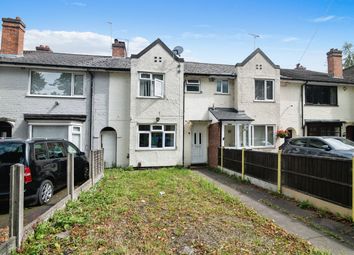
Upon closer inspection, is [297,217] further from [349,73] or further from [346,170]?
[349,73]

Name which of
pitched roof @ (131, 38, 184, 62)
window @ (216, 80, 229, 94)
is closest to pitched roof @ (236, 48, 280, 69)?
window @ (216, 80, 229, 94)

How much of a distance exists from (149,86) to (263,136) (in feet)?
28.2

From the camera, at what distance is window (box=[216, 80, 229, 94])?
54.9ft

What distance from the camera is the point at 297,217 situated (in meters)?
6.13

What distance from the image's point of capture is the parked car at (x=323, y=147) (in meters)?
9.95

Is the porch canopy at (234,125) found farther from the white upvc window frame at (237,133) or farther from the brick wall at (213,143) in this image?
the brick wall at (213,143)

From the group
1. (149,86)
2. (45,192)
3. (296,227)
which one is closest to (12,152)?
(45,192)

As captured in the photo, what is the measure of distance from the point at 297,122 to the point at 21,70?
18.5 metres

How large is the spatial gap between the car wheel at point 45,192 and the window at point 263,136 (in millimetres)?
13235

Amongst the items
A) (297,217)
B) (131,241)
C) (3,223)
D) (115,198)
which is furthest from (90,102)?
(297,217)

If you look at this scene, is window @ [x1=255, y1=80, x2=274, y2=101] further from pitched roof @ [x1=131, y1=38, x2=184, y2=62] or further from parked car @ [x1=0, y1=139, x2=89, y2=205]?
parked car @ [x1=0, y1=139, x2=89, y2=205]

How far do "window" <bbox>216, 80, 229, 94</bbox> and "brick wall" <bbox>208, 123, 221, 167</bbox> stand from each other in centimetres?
266

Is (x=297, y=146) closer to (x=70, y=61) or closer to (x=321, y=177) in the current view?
(x=321, y=177)

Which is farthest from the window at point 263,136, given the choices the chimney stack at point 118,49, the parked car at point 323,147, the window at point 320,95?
the chimney stack at point 118,49
